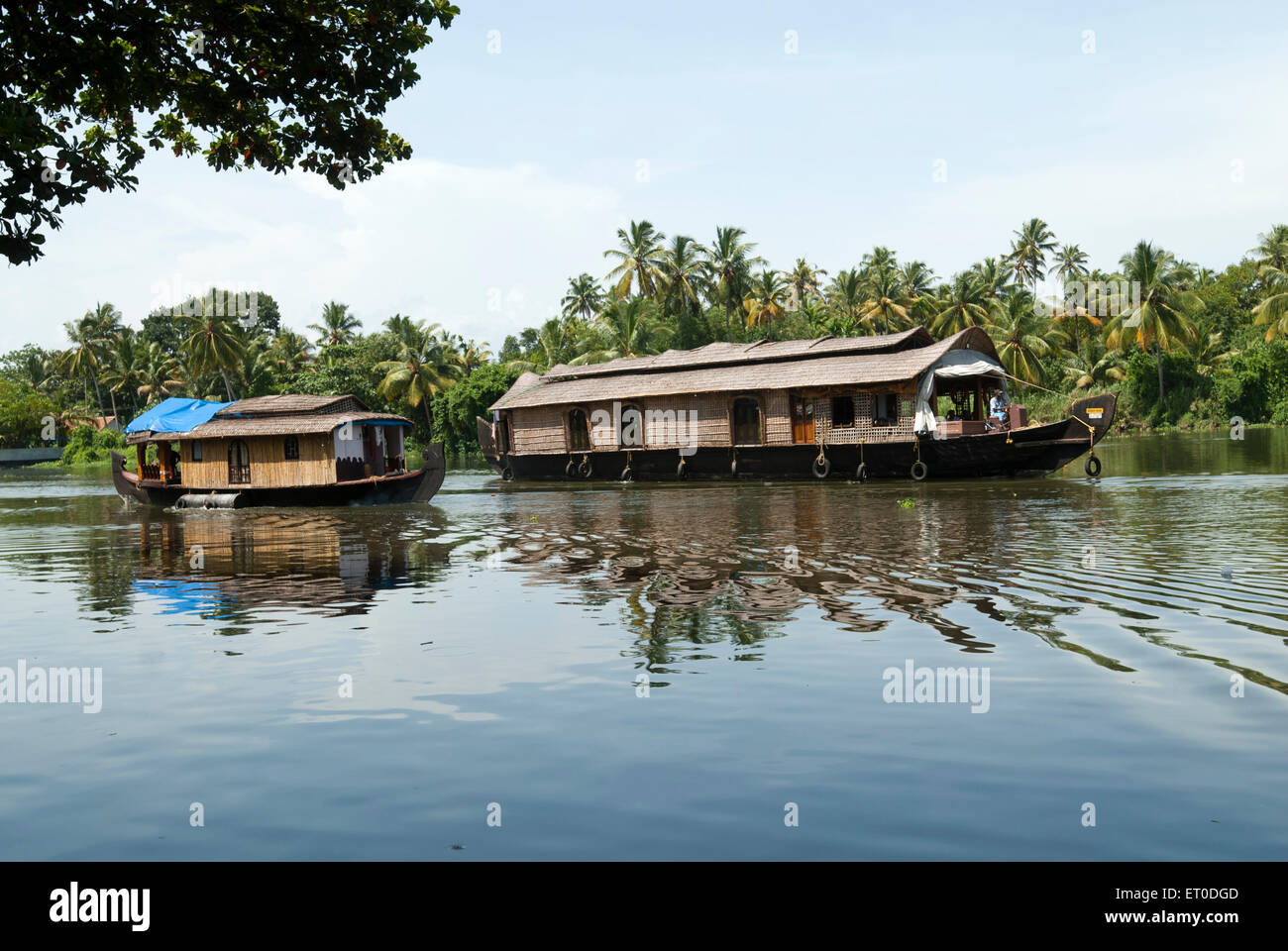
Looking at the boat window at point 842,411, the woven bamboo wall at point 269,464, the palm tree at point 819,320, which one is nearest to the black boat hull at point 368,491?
the woven bamboo wall at point 269,464

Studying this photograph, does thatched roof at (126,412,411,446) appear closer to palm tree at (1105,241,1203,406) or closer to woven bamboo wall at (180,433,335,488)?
woven bamboo wall at (180,433,335,488)

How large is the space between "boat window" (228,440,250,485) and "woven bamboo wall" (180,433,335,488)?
14 cm

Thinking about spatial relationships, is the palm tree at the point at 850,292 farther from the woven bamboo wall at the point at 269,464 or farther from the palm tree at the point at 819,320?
the woven bamboo wall at the point at 269,464

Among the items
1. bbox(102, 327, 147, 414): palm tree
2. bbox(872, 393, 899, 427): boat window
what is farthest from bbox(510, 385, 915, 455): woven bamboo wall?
bbox(102, 327, 147, 414): palm tree

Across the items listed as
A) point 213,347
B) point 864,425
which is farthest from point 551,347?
point 864,425

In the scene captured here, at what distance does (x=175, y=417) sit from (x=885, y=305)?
42.0m

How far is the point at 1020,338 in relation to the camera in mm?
56688

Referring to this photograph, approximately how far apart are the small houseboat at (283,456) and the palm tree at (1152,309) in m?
43.1

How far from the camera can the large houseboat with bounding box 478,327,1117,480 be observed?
2845 centimetres

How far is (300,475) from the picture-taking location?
1094 inches

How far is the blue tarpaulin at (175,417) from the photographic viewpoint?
99.7 ft

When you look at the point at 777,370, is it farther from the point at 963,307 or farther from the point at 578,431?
the point at 963,307
